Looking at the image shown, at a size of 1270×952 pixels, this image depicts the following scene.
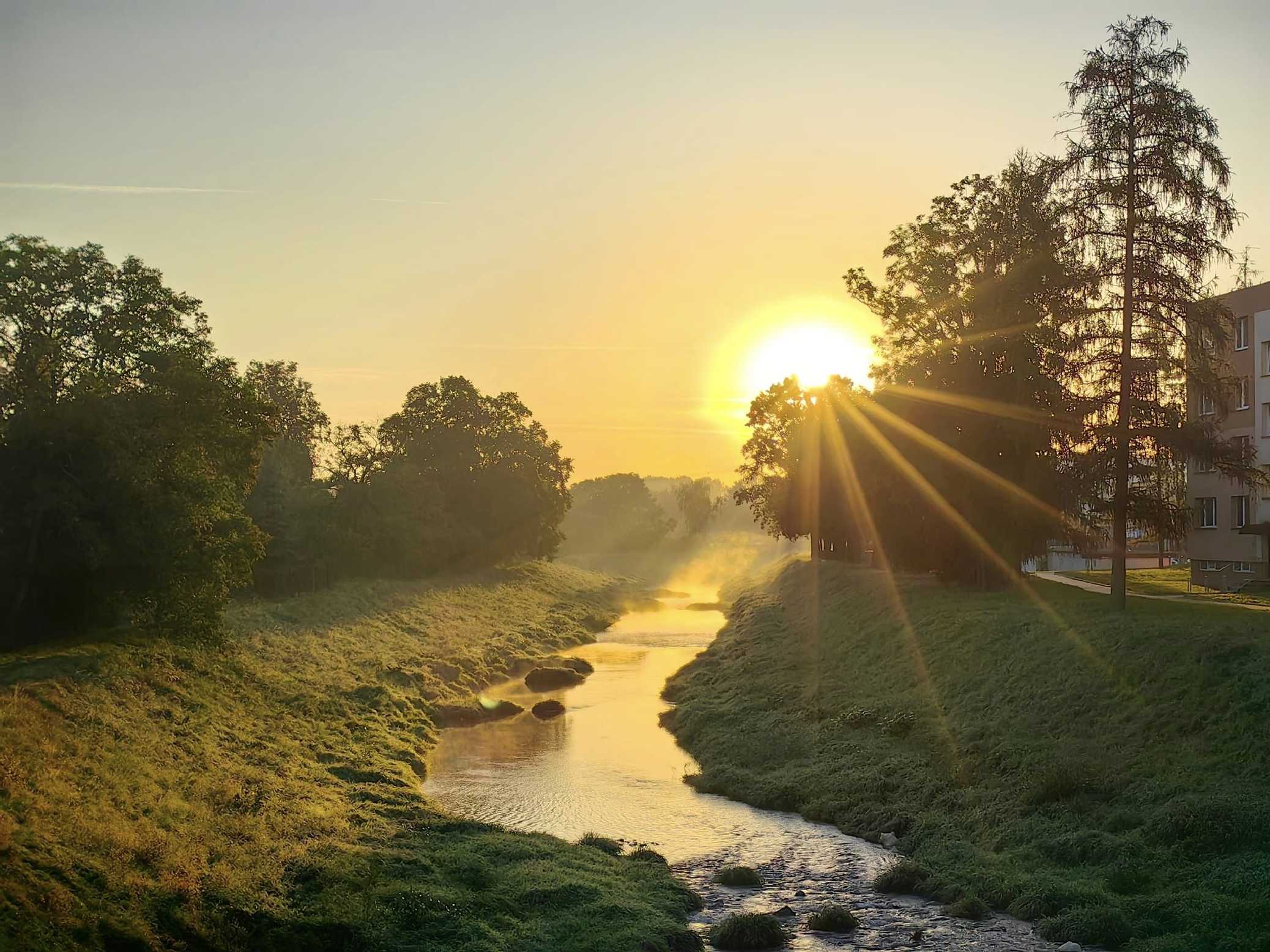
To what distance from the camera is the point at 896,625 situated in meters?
49.3

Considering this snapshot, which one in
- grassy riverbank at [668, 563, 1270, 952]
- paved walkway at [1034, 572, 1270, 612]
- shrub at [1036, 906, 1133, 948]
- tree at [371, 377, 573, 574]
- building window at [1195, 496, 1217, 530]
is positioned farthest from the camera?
tree at [371, 377, 573, 574]

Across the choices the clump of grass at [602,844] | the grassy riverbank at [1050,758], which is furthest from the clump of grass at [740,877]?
the grassy riverbank at [1050,758]

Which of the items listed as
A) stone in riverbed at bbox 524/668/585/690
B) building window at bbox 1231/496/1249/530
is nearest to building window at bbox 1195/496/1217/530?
building window at bbox 1231/496/1249/530

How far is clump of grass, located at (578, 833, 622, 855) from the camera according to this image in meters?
27.7

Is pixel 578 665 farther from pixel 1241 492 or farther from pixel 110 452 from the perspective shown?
pixel 1241 492

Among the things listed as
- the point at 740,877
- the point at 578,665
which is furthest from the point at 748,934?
the point at 578,665

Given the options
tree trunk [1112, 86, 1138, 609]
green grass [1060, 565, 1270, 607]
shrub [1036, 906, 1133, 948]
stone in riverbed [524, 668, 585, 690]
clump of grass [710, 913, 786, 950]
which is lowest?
stone in riverbed [524, 668, 585, 690]

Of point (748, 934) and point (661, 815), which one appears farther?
point (661, 815)

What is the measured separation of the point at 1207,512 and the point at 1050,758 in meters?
38.3

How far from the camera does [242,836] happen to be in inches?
966

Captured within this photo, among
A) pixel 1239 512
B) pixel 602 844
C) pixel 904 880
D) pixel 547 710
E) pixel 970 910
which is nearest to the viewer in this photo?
pixel 970 910

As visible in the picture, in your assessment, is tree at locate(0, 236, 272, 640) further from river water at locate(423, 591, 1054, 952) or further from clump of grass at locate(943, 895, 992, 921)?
clump of grass at locate(943, 895, 992, 921)

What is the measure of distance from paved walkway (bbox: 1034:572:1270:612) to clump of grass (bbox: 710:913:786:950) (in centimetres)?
2447

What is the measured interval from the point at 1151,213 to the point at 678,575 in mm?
136384
